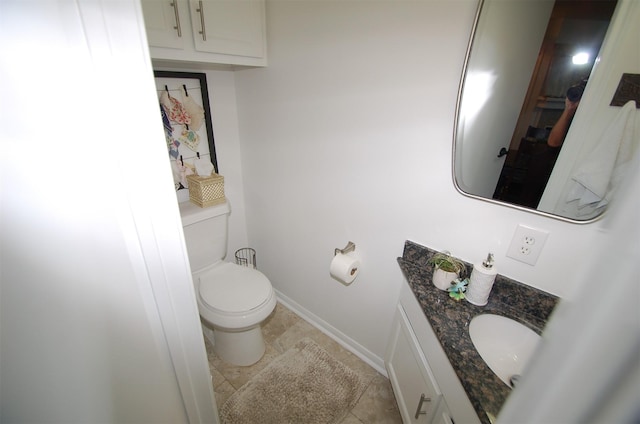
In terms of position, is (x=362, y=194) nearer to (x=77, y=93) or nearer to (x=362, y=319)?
(x=362, y=319)

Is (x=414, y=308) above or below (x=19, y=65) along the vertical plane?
below

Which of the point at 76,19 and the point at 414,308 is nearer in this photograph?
the point at 76,19

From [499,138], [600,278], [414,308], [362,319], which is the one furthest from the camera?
[362,319]

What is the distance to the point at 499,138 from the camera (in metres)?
0.99

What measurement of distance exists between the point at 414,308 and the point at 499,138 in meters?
0.76

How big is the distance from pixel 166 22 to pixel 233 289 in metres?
1.35

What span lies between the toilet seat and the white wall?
36cm

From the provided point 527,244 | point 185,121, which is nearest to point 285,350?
point 527,244

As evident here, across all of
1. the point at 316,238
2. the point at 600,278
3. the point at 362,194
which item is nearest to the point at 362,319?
the point at 316,238

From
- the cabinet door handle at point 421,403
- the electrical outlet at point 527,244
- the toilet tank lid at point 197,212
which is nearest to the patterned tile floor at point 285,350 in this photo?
the cabinet door handle at point 421,403

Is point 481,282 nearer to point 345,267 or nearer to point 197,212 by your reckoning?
point 345,267

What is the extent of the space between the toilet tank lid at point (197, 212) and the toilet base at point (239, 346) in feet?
2.23

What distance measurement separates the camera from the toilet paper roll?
144 cm

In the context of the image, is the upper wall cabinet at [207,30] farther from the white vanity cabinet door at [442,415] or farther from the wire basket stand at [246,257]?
the white vanity cabinet door at [442,415]
